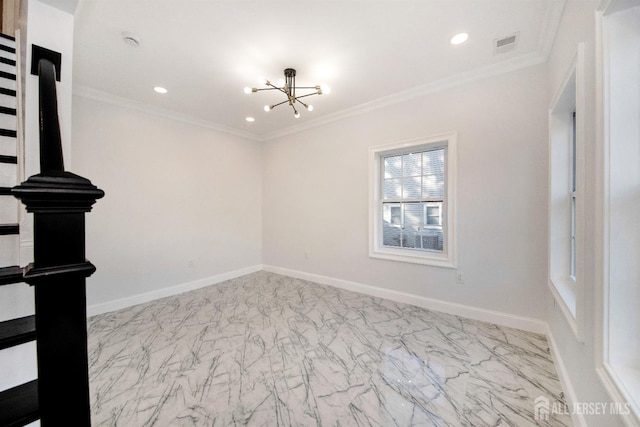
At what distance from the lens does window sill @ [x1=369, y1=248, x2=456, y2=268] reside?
301 cm

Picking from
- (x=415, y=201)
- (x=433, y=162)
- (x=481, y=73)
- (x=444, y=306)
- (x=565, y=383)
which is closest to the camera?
(x=565, y=383)

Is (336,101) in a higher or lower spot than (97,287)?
higher

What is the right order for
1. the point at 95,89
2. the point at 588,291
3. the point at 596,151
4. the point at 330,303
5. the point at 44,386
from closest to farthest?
1. the point at 44,386
2. the point at 596,151
3. the point at 588,291
4. the point at 95,89
5. the point at 330,303

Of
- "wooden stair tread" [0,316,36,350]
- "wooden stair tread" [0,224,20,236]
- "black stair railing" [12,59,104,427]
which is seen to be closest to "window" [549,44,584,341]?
"black stair railing" [12,59,104,427]

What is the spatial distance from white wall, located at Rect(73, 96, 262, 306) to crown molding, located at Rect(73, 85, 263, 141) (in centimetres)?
5

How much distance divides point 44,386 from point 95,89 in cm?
373

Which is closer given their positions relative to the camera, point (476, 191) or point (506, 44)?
point (506, 44)

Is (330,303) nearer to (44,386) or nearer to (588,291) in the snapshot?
(588,291)

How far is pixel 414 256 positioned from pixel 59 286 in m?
3.25

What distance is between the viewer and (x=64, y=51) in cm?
125

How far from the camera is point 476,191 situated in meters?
2.78

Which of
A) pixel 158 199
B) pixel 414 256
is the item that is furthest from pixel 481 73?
pixel 158 199

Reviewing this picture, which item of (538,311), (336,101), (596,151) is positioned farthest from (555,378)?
(336,101)

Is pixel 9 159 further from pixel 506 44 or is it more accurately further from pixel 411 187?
pixel 506 44
